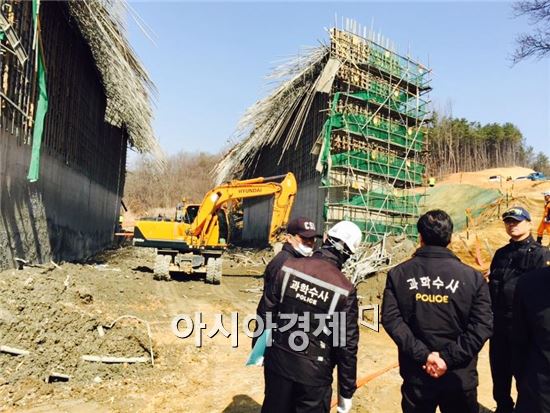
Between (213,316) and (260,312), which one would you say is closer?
(260,312)

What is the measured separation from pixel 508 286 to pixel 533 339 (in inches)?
59.0

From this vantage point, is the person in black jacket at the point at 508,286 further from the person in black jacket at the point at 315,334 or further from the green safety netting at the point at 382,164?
the green safety netting at the point at 382,164

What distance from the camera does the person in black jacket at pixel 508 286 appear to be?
3.56 metres

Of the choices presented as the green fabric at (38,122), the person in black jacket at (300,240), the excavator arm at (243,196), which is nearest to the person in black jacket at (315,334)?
the person in black jacket at (300,240)

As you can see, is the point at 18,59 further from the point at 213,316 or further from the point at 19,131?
the point at 213,316

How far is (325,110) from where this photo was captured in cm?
1542

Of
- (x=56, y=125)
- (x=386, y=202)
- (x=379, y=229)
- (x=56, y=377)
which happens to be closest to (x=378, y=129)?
(x=386, y=202)

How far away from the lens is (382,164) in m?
16.8

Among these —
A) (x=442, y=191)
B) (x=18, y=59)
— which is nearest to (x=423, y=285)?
(x=18, y=59)

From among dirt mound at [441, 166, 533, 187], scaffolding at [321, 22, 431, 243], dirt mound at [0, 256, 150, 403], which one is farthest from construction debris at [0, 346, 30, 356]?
dirt mound at [441, 166, 533, 187]

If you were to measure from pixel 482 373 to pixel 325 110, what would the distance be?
11254 millimetres

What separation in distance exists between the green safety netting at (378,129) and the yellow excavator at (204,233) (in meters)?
4.61

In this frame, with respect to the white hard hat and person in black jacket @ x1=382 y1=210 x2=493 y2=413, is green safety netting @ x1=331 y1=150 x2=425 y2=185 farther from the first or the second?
person in black jacket @ x1=382 y1=210 x2=493 y2=413

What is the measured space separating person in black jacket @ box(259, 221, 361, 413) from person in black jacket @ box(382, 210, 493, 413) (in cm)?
33
